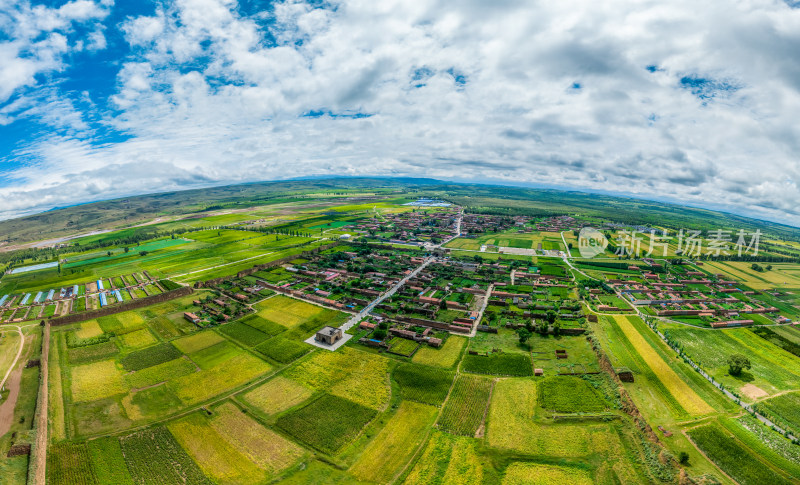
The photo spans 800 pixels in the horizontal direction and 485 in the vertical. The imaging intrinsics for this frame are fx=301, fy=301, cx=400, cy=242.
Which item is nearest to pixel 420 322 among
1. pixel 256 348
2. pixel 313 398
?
pixel 313 398

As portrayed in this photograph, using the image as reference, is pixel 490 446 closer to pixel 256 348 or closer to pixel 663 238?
pixel 256 348

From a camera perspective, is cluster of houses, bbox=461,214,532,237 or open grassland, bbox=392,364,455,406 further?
cluster of houses, bbox=461,214,532,237

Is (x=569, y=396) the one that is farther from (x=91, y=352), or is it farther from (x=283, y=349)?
(x=91, y=352)

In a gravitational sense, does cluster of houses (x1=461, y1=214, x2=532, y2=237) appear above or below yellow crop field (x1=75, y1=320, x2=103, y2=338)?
above

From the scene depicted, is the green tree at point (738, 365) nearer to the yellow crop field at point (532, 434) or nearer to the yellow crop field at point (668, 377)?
the yellow crop field at point (668, 377)

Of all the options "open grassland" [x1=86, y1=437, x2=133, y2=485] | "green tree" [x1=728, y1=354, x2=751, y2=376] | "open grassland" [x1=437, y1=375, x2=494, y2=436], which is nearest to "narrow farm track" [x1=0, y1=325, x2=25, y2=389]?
"open grassland" [x1=86, y1=437, x2=133, y2=485]

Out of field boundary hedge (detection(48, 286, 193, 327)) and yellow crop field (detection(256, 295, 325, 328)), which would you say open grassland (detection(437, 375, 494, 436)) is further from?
field boundary hedge (detection(48, 286, 193, 327))
